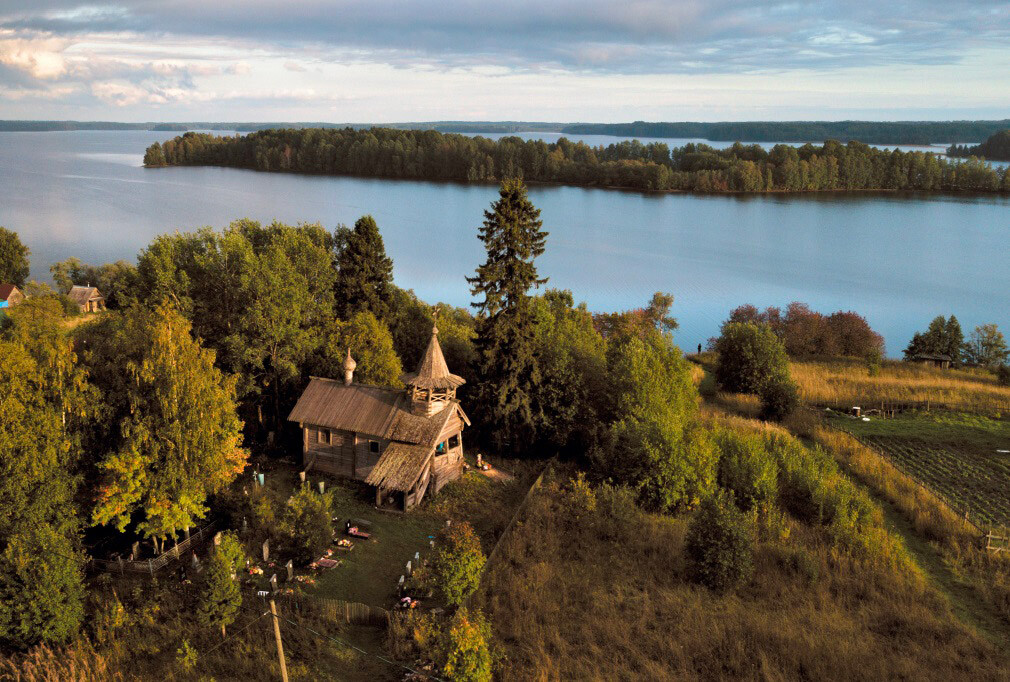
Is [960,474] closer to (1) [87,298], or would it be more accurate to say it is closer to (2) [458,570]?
(2) [458,570]

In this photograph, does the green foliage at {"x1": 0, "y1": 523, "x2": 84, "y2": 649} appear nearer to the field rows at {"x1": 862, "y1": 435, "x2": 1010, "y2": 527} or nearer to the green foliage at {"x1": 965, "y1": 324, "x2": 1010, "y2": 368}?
the field rows at {"x1": 862, "y1": 435, "x2": 1010, "y2": 527}

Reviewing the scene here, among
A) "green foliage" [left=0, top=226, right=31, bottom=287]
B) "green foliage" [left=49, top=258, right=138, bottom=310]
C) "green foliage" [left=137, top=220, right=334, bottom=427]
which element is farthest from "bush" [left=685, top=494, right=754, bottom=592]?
"green foliage" [left=0, top=226, right=31, bottom=287]

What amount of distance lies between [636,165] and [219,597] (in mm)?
148819

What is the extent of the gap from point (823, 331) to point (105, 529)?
5448cm

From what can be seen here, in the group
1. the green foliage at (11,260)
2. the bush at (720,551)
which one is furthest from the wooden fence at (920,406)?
the green foliage at (11,260)

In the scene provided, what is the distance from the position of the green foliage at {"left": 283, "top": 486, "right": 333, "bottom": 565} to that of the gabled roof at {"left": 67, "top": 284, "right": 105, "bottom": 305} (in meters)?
50.1

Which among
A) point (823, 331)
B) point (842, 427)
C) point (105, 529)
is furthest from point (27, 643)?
point (823, 331)

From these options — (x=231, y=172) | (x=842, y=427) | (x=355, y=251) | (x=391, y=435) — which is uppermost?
(x=231, y=172)

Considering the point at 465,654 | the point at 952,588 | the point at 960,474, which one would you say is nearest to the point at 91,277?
the point at 465,654

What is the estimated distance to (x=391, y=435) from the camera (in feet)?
91.7

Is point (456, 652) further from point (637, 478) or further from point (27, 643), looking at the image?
point (637, 478)

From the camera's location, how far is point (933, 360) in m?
58.6

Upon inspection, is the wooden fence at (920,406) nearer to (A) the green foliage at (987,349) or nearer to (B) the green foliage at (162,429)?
(A) the green foliage at (987,349)

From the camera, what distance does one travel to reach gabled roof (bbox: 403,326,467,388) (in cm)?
2800
